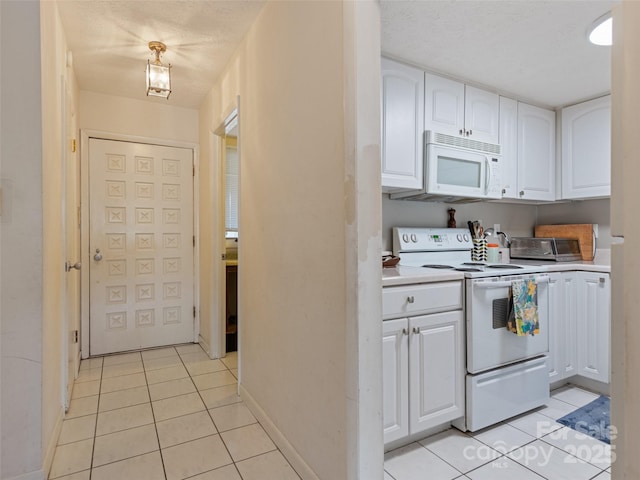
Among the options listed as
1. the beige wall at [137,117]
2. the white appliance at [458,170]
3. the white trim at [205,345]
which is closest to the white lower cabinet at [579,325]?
the white appliance at [458,170]

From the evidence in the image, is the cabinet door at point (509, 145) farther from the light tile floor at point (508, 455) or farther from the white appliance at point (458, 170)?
the light tile floor at point (508, 455)

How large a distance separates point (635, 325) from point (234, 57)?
2.69 metres

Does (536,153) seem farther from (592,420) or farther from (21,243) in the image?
(21,243)

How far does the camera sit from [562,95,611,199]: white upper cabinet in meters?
2.84

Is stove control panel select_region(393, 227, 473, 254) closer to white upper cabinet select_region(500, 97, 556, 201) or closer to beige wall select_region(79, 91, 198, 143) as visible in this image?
white upper cabinet select_region(500, 97, 556, 201)

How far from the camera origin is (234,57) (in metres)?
2.53

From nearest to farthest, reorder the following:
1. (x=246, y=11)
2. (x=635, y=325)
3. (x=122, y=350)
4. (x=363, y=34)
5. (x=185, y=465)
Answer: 1. (x=635, y=325)
2. (x=363, y=34)
3. (x=185, y=465)
4. (x=246, y=11)
5. (x=122, y=350)

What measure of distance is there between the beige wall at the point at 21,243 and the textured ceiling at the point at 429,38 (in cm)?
75

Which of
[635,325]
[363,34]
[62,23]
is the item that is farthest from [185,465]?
[62,23]

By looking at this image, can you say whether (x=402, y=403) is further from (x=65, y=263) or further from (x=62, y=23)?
(x=62, y=23)

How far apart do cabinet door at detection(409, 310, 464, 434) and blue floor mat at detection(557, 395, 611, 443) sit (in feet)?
2.47

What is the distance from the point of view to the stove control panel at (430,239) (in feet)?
8.55

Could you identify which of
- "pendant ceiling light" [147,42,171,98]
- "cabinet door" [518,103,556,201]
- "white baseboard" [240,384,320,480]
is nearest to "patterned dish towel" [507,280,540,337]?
"cabinet door" [518,103,556,201]

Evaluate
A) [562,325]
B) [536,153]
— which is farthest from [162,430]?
[536,153]
